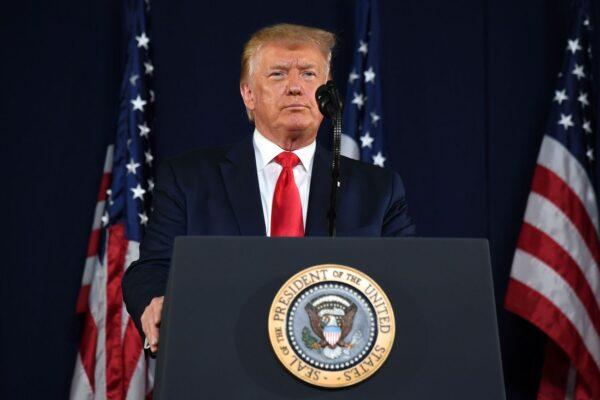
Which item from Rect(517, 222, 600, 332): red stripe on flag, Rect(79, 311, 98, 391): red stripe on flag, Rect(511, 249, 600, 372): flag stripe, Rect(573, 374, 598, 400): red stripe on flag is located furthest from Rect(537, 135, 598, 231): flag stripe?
Rect(79, 311, 98, 391): red stripe on flag

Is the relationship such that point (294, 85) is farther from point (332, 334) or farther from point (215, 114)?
point (215, 114)

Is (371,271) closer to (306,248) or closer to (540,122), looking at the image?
(306,248)

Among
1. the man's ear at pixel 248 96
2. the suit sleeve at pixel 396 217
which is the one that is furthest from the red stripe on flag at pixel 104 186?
the suit sleeve at pixel 396 217

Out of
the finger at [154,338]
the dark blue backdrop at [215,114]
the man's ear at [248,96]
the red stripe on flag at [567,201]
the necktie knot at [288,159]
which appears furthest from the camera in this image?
the dark blue backdrop at [215,114]

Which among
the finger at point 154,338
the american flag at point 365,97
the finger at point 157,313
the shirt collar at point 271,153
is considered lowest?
the finger at point 154,338

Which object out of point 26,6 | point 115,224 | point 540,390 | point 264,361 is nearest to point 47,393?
point 115,224

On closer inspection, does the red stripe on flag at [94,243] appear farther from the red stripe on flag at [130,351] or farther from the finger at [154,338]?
the finger at [154,338]

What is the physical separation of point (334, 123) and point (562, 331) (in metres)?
2.54

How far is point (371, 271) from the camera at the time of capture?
56.3 inches

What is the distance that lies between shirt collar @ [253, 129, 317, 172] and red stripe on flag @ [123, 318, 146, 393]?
5.29ft

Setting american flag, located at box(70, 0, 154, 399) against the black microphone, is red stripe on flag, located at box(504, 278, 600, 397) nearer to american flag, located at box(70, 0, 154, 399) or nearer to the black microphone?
american flag, located at box(70, 0, 154, 399)

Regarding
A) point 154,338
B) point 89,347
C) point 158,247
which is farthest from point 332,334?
point 89,347

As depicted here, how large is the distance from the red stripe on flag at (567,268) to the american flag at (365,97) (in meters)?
0.83

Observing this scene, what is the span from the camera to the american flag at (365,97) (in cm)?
419
